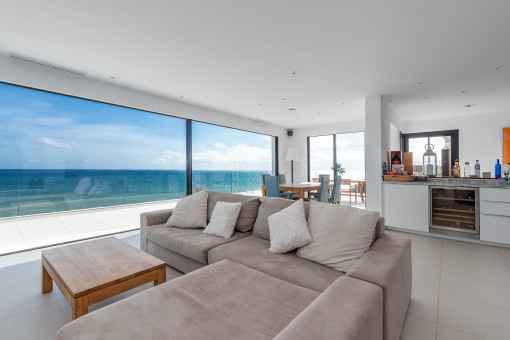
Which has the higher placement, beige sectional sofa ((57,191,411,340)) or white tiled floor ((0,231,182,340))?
beige sectional sofa ((57,191,411,340))

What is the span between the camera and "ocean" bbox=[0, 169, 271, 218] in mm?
3357

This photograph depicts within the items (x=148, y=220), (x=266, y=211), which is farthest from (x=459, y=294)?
(x=148, y=220)

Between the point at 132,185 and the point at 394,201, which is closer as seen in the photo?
the point at 394,201

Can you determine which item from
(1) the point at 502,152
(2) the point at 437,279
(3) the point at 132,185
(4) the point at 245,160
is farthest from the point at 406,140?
(3) the point at 132,185

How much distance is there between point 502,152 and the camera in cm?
545

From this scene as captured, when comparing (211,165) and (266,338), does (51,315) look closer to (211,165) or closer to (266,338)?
(266,338)

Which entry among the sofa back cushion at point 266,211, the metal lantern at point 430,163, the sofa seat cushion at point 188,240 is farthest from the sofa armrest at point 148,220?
the metal lantern at point 430,163

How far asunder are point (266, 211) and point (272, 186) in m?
2.75

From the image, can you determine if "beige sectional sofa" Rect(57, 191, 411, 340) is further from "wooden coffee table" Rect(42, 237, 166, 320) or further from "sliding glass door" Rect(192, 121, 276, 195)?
"sliding glass door" Rect(192, 121, 276, 195)

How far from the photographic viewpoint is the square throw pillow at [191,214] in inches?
110

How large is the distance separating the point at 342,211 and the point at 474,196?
10.1 ft

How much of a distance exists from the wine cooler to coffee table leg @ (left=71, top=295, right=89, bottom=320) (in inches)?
183

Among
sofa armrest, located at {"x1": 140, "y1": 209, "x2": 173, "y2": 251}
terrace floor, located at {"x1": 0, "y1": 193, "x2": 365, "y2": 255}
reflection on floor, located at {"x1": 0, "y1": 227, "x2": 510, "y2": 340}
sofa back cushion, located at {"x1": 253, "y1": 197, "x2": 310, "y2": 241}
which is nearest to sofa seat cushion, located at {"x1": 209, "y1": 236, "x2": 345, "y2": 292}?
sofa back cushion, located at {"x1": 253, "y1": 197, "x2": 310, "y2": 241}

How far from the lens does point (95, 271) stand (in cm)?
170
